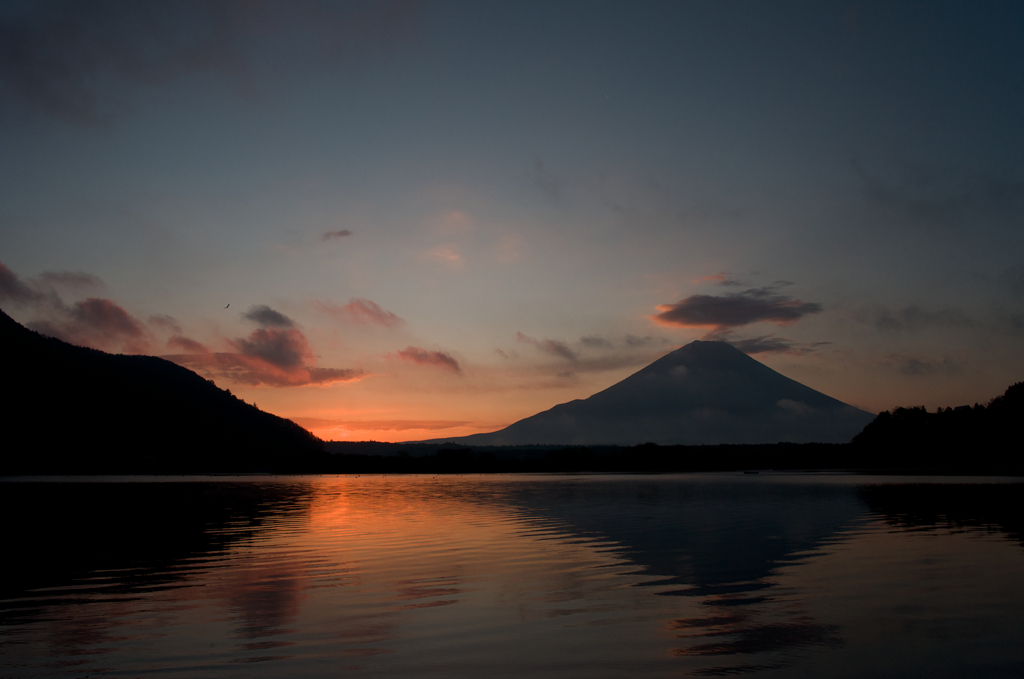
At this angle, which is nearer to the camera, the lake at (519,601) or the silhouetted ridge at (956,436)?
the lake at (519,601)

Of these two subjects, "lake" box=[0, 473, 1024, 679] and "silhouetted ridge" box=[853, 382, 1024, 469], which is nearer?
"lake" box=[0, 473, 1024, 679]

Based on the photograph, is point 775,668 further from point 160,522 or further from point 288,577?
point 160,522

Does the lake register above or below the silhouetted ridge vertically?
below

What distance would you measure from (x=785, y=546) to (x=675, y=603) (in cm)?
1385

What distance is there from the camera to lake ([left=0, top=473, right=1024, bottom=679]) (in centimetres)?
1280

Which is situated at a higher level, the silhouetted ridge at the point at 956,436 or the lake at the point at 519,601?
the silhouetted ridge at the point at 956,436

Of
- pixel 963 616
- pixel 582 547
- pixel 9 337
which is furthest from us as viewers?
pixel 9 337

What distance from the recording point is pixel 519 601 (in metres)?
18.2

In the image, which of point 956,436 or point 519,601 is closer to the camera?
point 519,601

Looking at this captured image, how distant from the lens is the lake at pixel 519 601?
12.8 m

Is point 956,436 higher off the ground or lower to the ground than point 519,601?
higher

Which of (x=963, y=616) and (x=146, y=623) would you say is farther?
(x=963, y=616)

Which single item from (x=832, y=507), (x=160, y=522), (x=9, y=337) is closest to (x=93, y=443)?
(x=9, y=337)

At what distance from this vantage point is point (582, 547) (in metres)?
29.0
